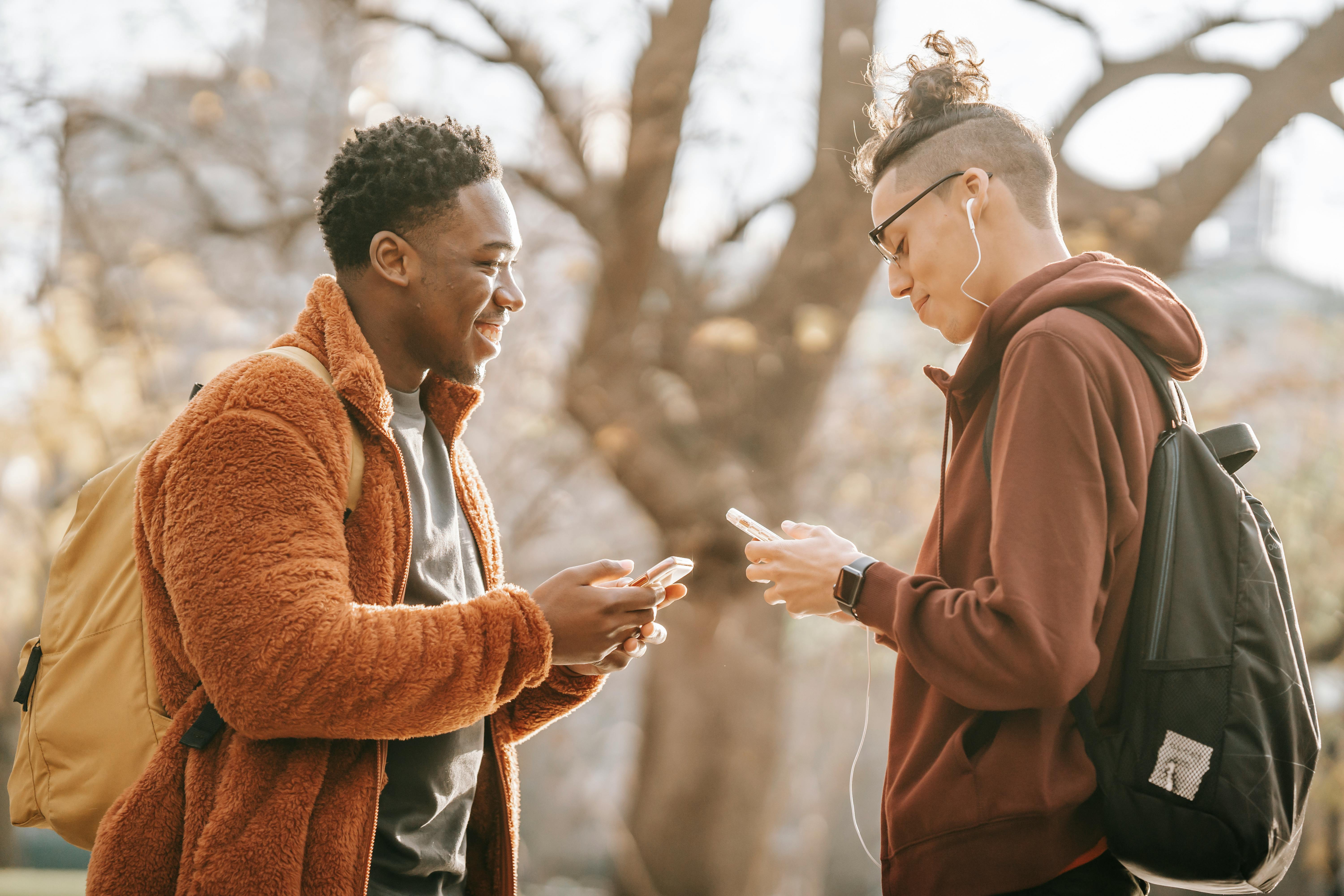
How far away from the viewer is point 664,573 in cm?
181

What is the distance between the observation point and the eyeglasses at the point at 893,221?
189 centimetres

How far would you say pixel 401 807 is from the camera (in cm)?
172

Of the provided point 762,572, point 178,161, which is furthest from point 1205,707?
point 178,161

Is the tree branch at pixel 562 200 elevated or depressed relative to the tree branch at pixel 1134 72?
depressed

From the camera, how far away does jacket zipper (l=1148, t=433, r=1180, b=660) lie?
1.50 metres

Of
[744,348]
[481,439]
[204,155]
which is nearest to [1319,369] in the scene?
[744,348]

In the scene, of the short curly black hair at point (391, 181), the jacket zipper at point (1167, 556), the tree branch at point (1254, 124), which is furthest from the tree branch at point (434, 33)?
the jacket zipper at point (1167, 556)

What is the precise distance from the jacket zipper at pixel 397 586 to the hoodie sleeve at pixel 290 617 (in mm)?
128

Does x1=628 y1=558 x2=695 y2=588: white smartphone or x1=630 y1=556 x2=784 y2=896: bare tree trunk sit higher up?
x1=628 y1=558 x2=695 y2=588: white smartphone

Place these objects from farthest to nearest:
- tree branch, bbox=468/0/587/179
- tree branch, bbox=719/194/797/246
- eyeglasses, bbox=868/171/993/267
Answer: tree branch, bbox=719/194/797/246 < tree branch, bbox=468/0/587/179 < eyeglasses, bbox=868/171/993/267

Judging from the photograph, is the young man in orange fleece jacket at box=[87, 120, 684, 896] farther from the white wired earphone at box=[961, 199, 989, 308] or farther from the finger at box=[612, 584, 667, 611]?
the white wired earphone at box=[961, 199, 989, 308]

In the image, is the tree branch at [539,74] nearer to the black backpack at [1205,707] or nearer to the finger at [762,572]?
the finger at [762,572]


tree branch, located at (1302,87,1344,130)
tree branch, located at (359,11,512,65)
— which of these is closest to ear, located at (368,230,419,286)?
tree branch, located at (359,11,512,65)

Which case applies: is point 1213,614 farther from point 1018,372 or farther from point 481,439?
point 481,439
